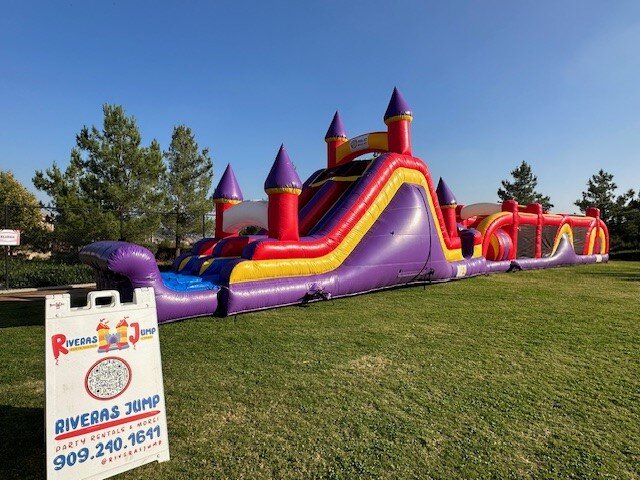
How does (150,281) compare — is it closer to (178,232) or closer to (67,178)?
(67,178)

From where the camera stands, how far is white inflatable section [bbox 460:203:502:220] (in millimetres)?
13805

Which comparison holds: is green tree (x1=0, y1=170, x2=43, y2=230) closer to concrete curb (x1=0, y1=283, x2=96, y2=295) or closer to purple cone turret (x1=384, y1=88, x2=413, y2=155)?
concrete curb (x1=0, y1=283, x2=96, y2=295)

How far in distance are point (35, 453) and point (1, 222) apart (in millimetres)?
23725

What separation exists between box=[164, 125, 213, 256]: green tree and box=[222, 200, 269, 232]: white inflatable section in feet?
38.3

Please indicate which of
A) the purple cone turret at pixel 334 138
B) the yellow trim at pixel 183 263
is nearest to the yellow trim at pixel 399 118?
the purple cone turret at pixel 334 138

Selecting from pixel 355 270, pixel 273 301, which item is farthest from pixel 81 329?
pixel 355 270

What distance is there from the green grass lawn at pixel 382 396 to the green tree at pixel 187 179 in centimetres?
1410

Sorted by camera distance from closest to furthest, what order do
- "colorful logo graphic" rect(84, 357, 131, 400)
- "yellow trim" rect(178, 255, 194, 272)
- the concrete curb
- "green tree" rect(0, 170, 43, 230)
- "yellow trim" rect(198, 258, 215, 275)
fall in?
"colorful logo graphic" rect(84, 357, 131, 400) < "yellow trim" rect(198, 258, 215, 275) < "yellow trim" rect(178, 255, 194, 272) < the concrete curb < "green tree" rect(0, 170, 43, 230)

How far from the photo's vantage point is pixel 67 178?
15258 millimetres

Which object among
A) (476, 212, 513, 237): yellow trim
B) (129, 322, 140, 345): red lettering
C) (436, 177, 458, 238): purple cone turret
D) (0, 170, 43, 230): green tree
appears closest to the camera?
(129, 322, 140, 345): red lettering

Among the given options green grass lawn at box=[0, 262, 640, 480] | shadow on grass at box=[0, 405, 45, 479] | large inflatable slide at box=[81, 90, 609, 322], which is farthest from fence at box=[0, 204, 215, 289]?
shadow on grass at box=[0, 405, 45, 479]

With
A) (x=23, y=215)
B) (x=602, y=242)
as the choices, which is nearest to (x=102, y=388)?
(x=602, y=242)

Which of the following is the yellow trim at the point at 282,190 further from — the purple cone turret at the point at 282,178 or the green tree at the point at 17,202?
the green tree at the point at 17,202

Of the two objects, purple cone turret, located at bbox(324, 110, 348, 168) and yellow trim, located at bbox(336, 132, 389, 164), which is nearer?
yellow trim, located at bbox(336, 132, 389, 164)
